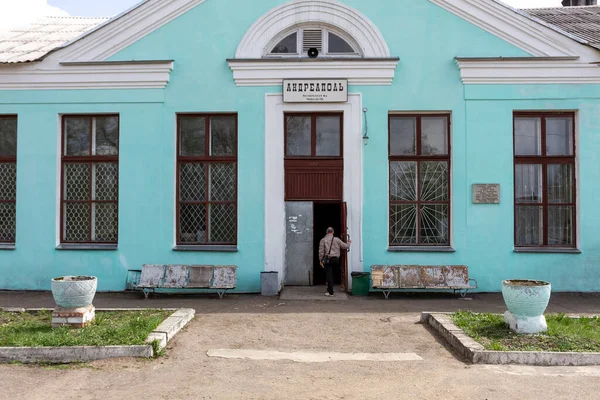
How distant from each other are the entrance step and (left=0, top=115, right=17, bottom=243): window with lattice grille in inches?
242

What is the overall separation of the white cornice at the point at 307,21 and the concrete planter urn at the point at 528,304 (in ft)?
20.0

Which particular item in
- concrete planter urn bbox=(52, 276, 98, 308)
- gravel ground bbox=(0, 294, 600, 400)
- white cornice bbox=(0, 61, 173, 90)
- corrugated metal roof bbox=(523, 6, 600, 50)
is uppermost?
corrugated metal roof bbox=(523, 6, 600, 50)

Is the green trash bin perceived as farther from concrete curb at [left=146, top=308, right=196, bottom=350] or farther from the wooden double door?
concrete curb at [left=146, top=308, right=196, bottom=350]

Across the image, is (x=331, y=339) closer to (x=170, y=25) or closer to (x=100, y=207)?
(x=100, y=207)

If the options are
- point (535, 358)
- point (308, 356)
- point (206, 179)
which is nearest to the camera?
point (535, 358)

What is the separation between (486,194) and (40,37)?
11308 millimetres

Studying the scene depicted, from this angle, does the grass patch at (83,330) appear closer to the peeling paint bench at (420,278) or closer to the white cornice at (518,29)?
the peeling paint bench at (420,278)

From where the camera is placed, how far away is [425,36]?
36.0ft

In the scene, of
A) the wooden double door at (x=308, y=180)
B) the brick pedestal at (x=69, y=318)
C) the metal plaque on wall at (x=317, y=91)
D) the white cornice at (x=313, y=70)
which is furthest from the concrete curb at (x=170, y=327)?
the white cornice at (x=313, y=70)

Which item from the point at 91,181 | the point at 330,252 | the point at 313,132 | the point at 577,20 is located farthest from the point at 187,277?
the point at 577,20

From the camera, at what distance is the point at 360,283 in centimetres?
1057

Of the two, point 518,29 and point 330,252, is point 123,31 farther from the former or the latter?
point 518,29

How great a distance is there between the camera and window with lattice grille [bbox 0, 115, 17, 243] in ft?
37.6

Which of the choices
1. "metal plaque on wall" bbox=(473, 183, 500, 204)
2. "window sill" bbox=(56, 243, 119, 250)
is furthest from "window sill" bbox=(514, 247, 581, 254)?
"window sill" bbox=(56, 243, 119, 250)
